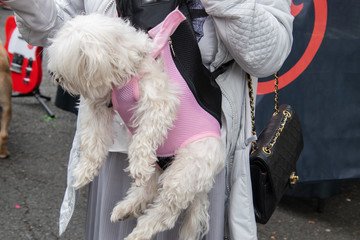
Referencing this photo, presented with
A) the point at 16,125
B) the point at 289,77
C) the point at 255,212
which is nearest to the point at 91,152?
the point at 255,212

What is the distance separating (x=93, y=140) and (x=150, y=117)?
26 centimetres

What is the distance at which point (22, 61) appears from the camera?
529 centimetres

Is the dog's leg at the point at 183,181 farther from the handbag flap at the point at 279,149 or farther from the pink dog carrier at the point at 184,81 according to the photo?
the handbag flap at the point at 279,149

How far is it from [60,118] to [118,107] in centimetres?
426

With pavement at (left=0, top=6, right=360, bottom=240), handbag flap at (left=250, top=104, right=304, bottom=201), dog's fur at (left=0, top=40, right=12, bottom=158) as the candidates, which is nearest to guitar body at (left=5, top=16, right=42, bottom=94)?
pavement at (left=0, top=6, right=360, bottom=240)

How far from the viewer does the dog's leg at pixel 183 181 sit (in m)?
1.41

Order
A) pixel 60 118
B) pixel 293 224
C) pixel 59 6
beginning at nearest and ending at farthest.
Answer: pixel 59 6, pixel 293 224, pixel 60 118

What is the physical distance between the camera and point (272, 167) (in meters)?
1.70

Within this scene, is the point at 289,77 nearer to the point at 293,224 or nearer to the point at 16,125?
the point at 293,224

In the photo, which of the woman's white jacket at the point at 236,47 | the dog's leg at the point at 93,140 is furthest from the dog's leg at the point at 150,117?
the woman's white jacket at the point at 236,47

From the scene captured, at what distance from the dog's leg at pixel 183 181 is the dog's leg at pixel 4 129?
313 cm

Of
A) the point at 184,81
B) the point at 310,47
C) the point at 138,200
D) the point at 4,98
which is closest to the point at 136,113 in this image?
the point at 184,81

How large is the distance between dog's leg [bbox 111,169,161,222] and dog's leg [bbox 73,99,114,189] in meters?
0.18

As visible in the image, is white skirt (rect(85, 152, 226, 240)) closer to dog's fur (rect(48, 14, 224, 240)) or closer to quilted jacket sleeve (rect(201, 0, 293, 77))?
dog's fur (rect(48, 14, 224, 240))
